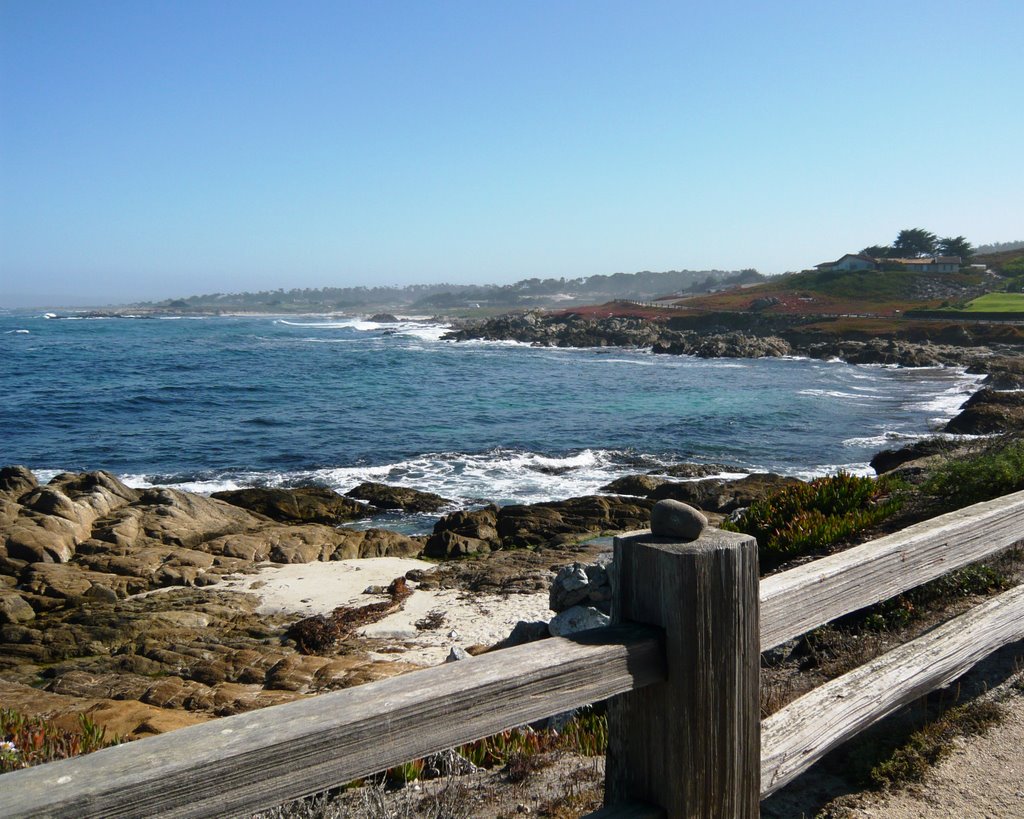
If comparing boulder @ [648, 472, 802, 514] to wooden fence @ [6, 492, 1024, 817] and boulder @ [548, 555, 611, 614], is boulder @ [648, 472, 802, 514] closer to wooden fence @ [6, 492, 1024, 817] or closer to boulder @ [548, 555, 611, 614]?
boulder @ [548, 555, 611, 614]

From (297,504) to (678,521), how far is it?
54.4 ft

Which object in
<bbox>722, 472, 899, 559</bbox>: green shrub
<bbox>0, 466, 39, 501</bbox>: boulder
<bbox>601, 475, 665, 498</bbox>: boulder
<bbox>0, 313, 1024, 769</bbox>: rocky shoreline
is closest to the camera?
<bbox>722, 472, 899, 559</bbox>: green shrub

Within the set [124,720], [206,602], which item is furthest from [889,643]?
[206,602]

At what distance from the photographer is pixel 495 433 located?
1103 inches

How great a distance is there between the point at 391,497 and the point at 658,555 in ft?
55.6

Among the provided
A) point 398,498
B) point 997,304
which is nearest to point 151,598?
point 398,498

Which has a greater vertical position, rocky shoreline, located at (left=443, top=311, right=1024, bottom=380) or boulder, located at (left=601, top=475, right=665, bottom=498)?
rocky shoreline, located at (left=443, top=311, right=1024, bottom=380)

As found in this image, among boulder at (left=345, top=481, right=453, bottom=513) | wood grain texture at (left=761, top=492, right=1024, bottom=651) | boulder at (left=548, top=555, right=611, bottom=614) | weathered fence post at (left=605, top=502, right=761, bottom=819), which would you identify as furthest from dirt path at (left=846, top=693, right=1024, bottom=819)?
boulder at (left=345, top=481, right=453, bottom=513)

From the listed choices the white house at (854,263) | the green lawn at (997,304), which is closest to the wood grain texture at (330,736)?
the green lawn at (997,304)

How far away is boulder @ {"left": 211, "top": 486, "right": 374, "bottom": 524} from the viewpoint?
57.5 ft

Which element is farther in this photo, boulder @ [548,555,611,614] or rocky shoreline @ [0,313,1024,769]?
rocky shoreline @ [0,313,1024,769]

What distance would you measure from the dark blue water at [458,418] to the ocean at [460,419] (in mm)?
112

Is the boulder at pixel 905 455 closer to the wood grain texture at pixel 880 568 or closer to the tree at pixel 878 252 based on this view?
the wood grain texture at pixel 880 568

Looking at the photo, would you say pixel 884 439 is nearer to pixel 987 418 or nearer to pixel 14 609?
pixel 987 418
